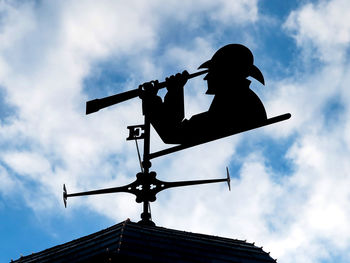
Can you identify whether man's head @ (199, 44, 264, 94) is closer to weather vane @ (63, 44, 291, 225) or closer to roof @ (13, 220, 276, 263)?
weather vane @ (63, 44, 291, 225)

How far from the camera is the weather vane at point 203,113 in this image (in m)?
8.20

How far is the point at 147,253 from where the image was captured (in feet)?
21.8

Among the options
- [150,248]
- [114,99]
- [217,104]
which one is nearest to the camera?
[150,248]

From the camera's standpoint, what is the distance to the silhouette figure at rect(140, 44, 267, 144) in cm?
819

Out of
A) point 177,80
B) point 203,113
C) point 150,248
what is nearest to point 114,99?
point 177,80

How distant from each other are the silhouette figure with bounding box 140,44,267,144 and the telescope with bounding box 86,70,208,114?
0.10 metres

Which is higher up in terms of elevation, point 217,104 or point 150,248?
point 217,104

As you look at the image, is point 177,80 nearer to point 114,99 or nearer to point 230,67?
point 230,67

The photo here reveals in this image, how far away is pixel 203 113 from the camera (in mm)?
8453

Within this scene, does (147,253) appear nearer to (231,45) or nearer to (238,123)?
(238,123)

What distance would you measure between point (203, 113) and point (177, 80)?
2.50 ft

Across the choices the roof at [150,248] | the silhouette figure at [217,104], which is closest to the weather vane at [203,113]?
the silhouette figure at [217,104]

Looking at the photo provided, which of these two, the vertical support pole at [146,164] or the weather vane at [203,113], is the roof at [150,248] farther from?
the weather vane at [203,113]

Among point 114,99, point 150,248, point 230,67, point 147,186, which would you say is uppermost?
point 114,99
